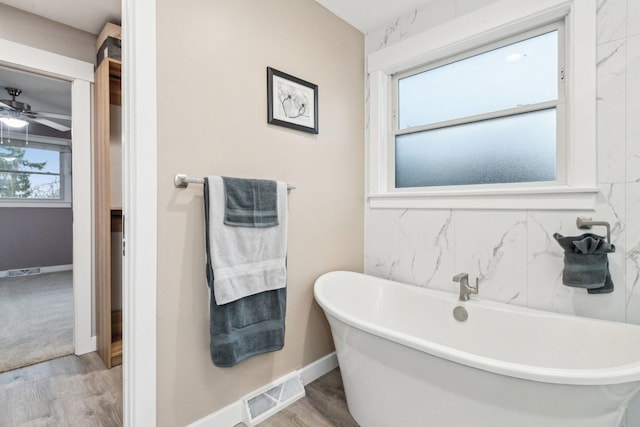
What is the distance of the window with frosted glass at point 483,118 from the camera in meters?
1.64

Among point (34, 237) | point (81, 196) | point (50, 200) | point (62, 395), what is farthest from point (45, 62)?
point (34, 237)

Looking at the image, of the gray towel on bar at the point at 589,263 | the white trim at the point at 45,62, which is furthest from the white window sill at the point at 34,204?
the gray towel on bar at the point at 589,263

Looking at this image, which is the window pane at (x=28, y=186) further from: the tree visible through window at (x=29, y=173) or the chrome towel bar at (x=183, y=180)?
the chrome towel bar at (x=183, y=180)

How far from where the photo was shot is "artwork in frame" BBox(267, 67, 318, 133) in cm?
167

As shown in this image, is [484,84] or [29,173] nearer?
[484,84]

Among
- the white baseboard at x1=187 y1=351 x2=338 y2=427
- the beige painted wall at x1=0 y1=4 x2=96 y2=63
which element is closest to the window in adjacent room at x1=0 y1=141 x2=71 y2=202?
the beige painted wall at x1=0 y1=4 x2=96 y2=63

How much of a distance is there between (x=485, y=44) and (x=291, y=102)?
4.05 feet

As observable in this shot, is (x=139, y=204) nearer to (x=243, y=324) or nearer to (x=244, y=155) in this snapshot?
(x=244, y=155)

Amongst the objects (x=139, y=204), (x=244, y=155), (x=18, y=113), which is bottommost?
(x=139, y=204)

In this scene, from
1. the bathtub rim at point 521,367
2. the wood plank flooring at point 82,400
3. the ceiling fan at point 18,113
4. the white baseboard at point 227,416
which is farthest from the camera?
the ceiling fan at point 18,113

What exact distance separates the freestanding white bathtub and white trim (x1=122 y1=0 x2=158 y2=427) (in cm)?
83

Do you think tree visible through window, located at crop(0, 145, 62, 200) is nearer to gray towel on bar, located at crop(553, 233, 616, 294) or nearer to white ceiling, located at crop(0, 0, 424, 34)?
white ceiling, located at crop(0, 0, 424, 34)

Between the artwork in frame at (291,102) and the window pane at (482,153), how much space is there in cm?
75

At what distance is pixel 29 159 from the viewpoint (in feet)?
15.5
